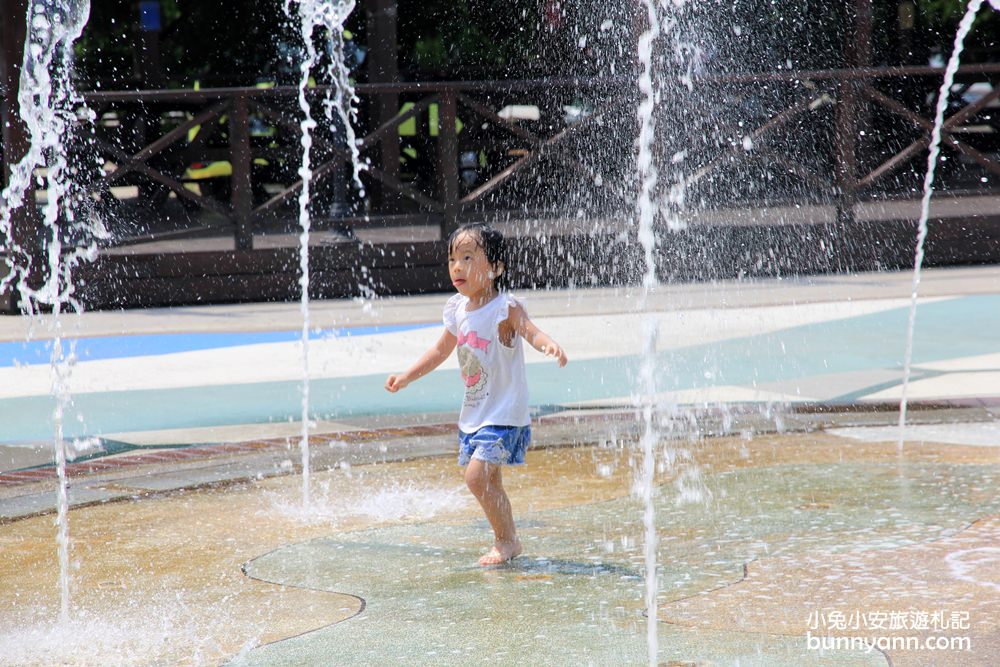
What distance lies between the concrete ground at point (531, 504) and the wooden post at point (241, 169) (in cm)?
218

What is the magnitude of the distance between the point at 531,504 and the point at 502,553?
85 centimetres

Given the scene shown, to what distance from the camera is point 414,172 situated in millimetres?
16469

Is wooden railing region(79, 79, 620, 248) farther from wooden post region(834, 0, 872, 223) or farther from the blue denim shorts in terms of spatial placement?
the blue denim shorts

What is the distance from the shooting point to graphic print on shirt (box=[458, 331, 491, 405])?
456cm

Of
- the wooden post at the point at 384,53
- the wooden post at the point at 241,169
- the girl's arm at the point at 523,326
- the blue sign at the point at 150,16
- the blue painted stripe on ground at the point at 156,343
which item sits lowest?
the blue painted stripe on ground at the point at 156,343

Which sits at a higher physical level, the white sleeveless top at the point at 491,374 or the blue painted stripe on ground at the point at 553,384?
the white sleeveless top at the point at 491,374

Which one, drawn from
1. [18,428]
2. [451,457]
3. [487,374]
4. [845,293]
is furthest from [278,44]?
[487,374]

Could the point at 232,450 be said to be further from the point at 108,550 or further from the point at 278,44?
the point at 278,44

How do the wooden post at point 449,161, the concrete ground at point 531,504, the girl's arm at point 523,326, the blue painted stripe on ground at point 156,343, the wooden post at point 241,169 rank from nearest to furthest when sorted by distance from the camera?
the concrete ground at point 531,504 → the girl's arm at point 523,326 → the blue painted stripe on ground at point 156,343 → the wooden post at point 241,169 → the wooden post at point 449,161

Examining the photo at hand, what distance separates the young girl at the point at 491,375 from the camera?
445cm

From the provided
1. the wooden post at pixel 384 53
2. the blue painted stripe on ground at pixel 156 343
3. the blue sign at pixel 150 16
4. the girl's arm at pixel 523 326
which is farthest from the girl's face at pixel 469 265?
the blue sign at pixel 150 16

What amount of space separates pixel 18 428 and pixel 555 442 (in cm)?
289

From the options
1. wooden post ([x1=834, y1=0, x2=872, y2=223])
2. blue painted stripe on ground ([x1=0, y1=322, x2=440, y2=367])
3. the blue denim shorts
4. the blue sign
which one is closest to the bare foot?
the blue denim shorts

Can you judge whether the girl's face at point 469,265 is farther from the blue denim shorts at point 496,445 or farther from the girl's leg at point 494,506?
the girl's leg at point 494,506
